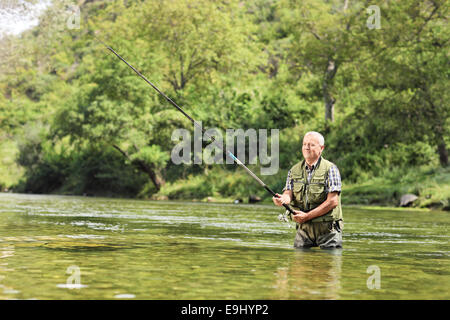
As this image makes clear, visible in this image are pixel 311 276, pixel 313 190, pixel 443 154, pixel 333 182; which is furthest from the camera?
pixel 443 154

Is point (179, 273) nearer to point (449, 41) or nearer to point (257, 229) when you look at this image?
point (257, 229)

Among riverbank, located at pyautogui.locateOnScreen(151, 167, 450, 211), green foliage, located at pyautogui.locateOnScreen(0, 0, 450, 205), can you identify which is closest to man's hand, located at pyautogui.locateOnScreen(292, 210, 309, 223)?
riverbank, located at pyautogui.locateOnScreen(151, 167, 450, 211)

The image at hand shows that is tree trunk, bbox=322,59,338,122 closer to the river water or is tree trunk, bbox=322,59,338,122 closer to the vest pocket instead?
the river water

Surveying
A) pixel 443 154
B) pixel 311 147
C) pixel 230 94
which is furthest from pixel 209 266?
pixel 230 94

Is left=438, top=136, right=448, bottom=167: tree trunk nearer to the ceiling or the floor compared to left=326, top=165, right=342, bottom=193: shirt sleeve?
nearer to the ceiling

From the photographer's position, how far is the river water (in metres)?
5.31

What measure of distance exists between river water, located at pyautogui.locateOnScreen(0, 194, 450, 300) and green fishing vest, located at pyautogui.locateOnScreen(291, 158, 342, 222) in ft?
1.65

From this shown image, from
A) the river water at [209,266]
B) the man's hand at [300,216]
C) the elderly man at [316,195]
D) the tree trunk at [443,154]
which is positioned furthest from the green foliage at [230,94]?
the man's hand at [300,216]

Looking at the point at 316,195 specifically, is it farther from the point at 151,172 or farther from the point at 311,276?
the point at 151,172

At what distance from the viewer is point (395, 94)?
2814cm

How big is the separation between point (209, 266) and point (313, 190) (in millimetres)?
1847

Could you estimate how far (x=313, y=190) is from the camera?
8117 mm

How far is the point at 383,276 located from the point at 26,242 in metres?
4.95

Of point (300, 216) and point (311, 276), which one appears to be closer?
point (311, 276)
